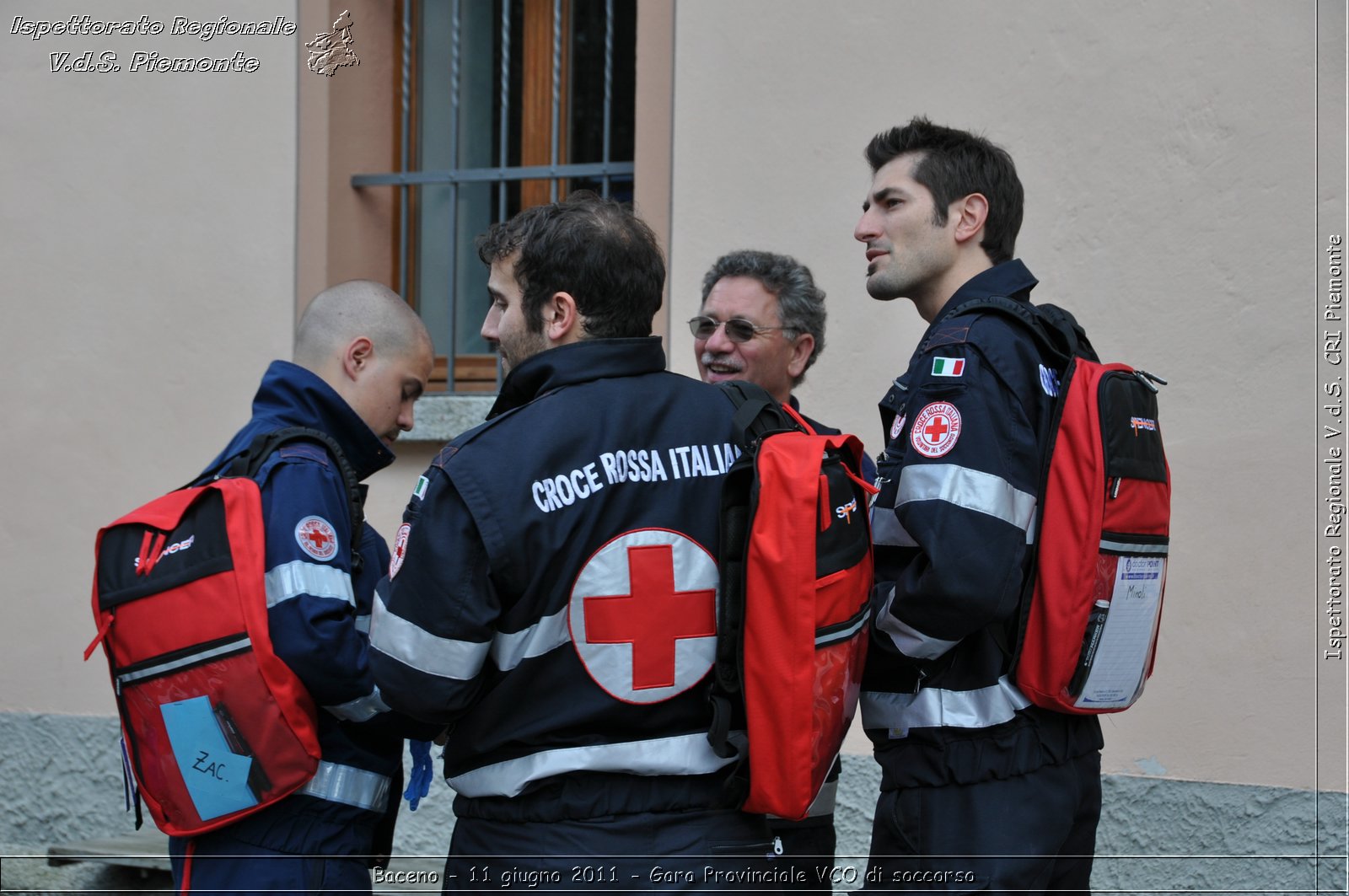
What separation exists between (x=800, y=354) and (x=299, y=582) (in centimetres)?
170

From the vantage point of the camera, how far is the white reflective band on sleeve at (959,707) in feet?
7.77

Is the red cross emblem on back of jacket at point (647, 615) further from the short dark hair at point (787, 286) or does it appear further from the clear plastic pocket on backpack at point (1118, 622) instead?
the short dark hair at point (787, 286)

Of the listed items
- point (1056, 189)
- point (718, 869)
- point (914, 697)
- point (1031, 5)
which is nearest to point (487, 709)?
point (718, 869)

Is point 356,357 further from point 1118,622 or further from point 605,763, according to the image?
point 1118,622

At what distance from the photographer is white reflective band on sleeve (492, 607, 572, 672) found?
7.04 feet

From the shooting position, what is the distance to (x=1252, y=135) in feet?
13.4

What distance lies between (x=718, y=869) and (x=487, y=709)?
48 centimetres

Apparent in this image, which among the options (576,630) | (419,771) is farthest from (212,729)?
(576,630)

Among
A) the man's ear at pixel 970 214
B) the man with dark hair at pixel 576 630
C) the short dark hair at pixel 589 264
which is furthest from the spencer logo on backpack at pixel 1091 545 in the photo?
the short dark hair at pixel 589 264

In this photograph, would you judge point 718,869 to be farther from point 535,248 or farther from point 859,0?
point 859,0

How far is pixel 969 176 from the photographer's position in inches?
107

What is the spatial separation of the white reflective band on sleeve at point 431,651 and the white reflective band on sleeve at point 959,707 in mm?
Result: 801

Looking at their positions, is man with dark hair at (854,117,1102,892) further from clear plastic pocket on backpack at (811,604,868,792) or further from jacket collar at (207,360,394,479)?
jacket collar at (207,360,394,479)

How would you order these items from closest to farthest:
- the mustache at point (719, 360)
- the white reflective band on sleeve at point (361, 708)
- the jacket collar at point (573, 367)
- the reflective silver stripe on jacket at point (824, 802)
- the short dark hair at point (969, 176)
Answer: the jacket collar at point (573, 367) < the reflective silver stripe on jacket at point (824, 802) < the white reflective band on sleeve at point (361, 708) < the short dark hair at point (969, 176) < the mustache at point (719, 360)
